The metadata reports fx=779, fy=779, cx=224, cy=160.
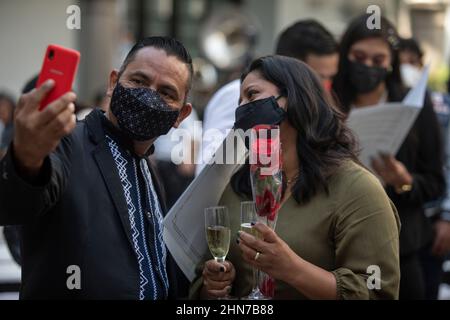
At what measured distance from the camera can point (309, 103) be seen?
254cm

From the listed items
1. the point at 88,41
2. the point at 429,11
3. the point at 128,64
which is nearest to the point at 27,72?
the point at 88,41

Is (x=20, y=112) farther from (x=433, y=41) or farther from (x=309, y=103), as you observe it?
(x=433, y=41)

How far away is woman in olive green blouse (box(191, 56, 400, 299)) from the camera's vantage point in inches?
88.6

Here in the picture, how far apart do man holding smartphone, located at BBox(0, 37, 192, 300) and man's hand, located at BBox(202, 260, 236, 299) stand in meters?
0.13

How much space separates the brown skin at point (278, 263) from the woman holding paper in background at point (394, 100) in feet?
3.98

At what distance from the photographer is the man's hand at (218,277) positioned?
2447 mm

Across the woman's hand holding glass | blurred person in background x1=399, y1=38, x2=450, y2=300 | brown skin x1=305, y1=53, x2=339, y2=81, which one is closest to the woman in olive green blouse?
the woman's hand holding glass

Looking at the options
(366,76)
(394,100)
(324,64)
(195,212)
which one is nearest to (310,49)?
(324,64)

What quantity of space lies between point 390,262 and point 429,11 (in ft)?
31.4

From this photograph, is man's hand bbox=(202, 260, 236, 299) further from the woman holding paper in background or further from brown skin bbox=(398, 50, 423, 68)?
brown skin bbox=(398, 50, 423, 68)

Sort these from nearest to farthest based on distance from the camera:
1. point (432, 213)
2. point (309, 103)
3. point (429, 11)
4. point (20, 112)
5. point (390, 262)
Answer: point (20, 112) → point (390, 262) → point (309, 103) → point (432, 213) → point (429, 11)

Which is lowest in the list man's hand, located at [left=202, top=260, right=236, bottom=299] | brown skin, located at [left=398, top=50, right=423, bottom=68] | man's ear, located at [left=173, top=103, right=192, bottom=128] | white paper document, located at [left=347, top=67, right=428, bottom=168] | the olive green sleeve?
man's hand, located at [left=202, top=260, right=236, bottom=299]

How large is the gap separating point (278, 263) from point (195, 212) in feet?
1.82

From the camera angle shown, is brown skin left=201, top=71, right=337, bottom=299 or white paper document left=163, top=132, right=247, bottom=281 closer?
brown skin left=201, top=71, right=337, bottom=299
